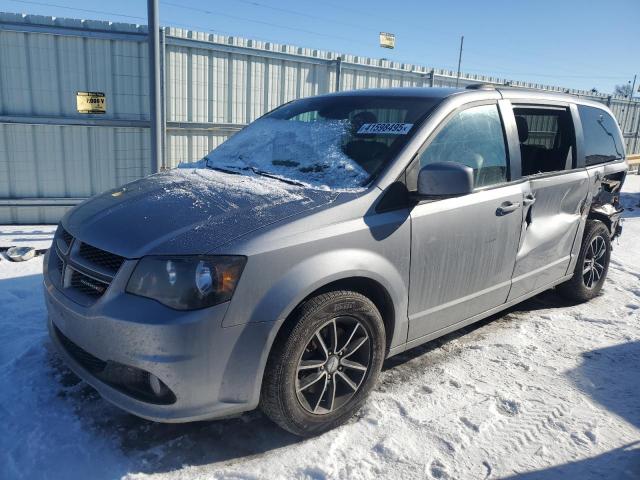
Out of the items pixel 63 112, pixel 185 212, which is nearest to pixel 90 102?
pixel 63 112

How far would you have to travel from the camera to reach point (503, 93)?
11.9 feet

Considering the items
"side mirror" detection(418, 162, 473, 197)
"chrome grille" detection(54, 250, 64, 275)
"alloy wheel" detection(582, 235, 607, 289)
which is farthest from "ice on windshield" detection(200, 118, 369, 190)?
"alloy wheel" detection(582, 235, 607, 289)

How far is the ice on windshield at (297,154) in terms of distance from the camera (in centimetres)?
293

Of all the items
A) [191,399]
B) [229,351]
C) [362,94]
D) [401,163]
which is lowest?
[191,399]

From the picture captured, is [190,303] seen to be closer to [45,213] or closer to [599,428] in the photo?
[599,428]

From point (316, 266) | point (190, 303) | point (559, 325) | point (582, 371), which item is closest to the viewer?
point (190, 303)

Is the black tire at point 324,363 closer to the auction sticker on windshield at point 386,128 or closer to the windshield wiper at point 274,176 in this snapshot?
the windshield wiper at point 274,176

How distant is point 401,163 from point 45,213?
6077 millimetres

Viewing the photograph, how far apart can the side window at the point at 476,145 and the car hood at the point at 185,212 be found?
2.78 ft

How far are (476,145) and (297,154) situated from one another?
46.3 inches

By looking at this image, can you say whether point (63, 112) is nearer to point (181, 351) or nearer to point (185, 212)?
point (185, 212)

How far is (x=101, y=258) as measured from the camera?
2.42 metres

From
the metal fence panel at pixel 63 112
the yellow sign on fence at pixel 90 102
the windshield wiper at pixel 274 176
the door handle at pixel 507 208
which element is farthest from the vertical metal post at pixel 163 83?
the door handle at pixel 507 208

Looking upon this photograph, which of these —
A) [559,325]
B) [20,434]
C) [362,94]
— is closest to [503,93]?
[362,94]
